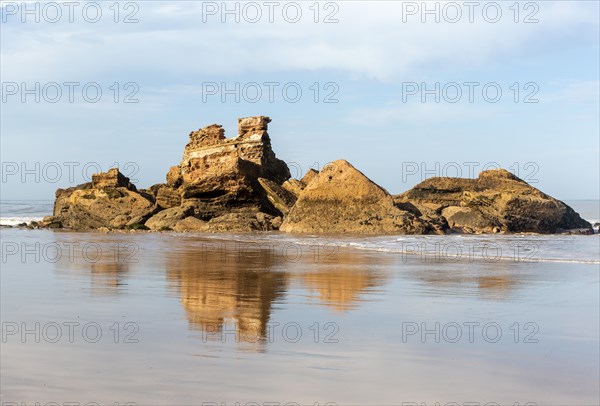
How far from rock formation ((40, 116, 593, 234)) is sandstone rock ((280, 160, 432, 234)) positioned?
0.04m

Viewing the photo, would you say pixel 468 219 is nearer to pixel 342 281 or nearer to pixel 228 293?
pixel 342 281

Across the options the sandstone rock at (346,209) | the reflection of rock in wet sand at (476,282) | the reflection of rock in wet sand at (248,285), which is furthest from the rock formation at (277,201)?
the reflection of rock in wet sand at (476,282)

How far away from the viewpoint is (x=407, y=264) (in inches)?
500

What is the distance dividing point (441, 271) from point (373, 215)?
1424 cm

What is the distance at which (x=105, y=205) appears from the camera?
3266 centimetres

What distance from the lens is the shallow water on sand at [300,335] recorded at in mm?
4289

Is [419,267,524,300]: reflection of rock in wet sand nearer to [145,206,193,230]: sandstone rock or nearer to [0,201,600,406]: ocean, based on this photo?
[0,201,600,406]: ocean

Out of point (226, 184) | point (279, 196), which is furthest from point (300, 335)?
point (279, 196)

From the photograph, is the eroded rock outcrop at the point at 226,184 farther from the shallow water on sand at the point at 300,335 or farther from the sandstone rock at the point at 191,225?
the shallow water on sand at the point at 300,335

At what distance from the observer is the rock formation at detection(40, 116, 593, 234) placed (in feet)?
85.9

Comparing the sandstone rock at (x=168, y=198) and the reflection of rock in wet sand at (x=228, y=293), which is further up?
the sandstone rock at (x=168, y=198)

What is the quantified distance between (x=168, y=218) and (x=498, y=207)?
12471 millimetres

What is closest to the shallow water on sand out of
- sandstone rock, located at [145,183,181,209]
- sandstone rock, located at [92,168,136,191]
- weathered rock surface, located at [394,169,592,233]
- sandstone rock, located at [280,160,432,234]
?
sandstone rock, located at [280,160,432,234]

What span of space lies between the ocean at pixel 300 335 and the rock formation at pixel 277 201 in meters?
14.3
